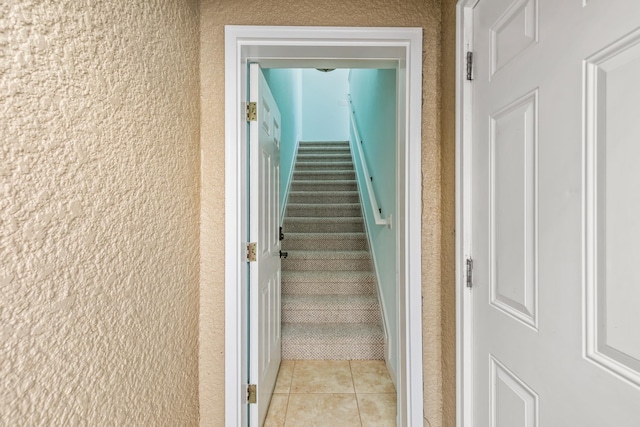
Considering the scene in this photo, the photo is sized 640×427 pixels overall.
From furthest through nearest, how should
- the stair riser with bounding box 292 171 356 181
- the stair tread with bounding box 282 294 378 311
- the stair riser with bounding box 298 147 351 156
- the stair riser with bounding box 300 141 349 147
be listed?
the stair riser with bounding box 300 141 349 147 → the stair riser with bounding box 298 147 351 156 → the stair riser with bounding box 292 171 356 181 → the stair tread with bounding box 282 294 378 311

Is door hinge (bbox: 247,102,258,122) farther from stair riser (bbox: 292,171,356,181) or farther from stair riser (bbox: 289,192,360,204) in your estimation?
stair riser (bbox: 292,171,356,181)

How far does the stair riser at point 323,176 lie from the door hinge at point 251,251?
121 inches

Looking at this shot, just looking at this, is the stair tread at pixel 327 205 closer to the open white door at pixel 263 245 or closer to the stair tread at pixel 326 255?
the stair tread at pixel 326 255

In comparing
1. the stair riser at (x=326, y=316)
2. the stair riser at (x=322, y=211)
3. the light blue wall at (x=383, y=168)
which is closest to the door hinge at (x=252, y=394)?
the light blue wall at (x=383, y=168)

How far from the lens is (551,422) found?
73cm

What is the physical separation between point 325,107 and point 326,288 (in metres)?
3.69

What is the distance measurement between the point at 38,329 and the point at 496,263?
42.9 inches

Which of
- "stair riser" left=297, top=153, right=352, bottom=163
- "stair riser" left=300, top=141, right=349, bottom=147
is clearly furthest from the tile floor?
"stair riser" left=300, top=141, right=349, bottom=147

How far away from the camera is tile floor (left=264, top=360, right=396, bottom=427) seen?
5.95 feet

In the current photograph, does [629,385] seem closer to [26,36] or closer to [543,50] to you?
[543,50]

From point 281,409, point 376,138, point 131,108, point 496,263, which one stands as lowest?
point 281,409

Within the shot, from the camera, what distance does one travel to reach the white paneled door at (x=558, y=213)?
1.85 ft

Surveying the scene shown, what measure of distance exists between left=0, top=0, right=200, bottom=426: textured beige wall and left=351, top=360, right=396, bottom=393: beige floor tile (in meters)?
1.35

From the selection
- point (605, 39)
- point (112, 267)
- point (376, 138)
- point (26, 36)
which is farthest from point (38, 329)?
point (376, 138)
